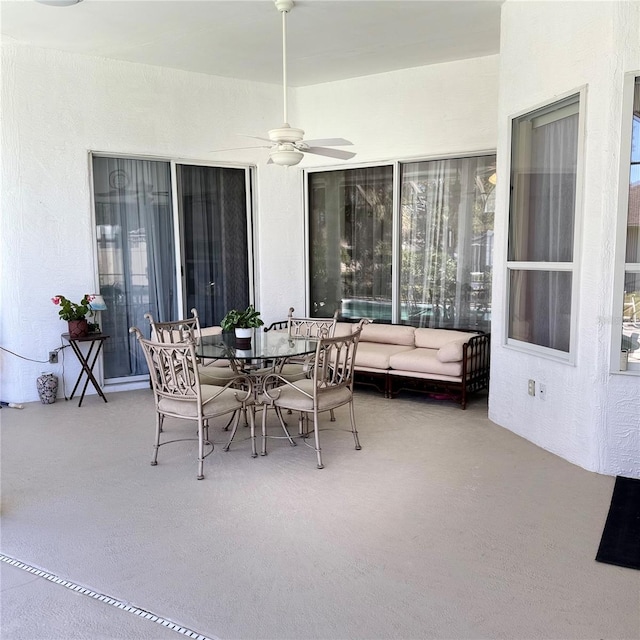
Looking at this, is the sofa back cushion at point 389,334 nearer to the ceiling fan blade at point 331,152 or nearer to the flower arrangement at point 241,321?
the flower arrangement at point 241,321

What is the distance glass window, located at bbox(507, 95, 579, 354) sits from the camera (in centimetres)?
386

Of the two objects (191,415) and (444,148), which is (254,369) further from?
(444,148)

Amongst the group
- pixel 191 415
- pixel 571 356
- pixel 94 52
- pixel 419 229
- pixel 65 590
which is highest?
pixel 94 52

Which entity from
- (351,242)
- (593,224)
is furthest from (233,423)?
(593,224)

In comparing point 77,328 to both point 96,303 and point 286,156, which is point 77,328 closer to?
point 96,303

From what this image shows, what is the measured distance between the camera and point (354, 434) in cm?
423

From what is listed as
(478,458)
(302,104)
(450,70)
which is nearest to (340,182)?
(302,104)

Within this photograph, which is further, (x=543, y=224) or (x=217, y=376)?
(x=217, y=376)

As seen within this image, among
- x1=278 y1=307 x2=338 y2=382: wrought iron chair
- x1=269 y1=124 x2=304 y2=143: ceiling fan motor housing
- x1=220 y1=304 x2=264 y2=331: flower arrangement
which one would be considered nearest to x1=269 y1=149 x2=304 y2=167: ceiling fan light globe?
x1=269 y1=124 x2=304 y2=143: ceiling fan motor housing

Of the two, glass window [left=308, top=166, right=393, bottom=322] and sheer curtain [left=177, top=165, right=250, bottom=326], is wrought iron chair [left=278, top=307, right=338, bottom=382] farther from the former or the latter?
sheer curtain [left=177, top=165, right=250, bottom=326]

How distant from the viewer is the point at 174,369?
144 inches

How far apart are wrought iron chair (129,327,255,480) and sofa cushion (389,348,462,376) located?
1.94 metres

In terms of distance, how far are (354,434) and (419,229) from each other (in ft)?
8.94

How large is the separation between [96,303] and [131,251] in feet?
2.72
